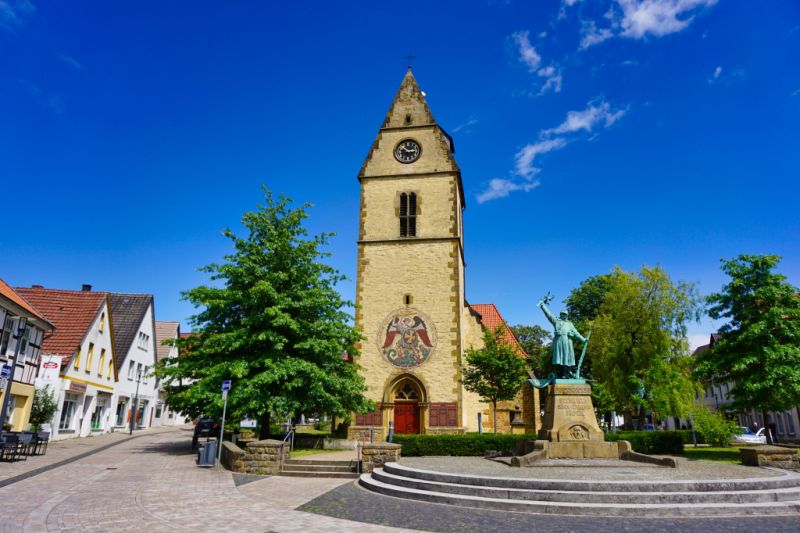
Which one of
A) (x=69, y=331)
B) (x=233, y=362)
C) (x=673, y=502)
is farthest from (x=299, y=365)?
(x=69, y=331)

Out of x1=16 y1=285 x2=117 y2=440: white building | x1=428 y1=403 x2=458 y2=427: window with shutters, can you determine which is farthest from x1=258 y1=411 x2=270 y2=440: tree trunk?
x1=16 y1=285 x2=117 y2=440: white building

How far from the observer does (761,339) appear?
19.1 meters

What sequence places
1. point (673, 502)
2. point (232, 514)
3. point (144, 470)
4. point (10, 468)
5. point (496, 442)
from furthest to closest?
point (496, 442), point (144, 470), point (10, 468), point (673, 502), point (232, 514)

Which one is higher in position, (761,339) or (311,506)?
(761,339)

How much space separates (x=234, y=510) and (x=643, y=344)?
25736 millimetres

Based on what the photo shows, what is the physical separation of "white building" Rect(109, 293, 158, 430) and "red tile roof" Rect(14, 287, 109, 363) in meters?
4.34

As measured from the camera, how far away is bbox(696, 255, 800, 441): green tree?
18.1 meters

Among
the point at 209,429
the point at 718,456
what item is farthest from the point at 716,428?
the point at 209,429

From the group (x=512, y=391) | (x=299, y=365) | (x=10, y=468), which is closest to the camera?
(x=10, y=468)

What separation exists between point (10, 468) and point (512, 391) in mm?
18442

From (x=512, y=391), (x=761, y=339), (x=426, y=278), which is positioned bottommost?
(x=512, y=391)

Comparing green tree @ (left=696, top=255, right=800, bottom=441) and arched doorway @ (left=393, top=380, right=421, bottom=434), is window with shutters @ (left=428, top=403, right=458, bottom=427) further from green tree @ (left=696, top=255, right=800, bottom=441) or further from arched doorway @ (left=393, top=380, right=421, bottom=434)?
green tree @ (left=696, top=255, right=800, bottom=441)

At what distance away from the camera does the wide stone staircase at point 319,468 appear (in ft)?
47.2

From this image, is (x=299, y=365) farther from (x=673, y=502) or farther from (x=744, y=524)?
(x=744, y=524)
